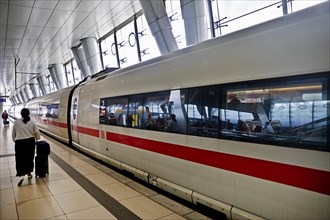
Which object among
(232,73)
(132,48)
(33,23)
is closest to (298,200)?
(232,73)

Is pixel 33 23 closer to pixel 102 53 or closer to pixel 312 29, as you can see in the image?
pixel 102 53

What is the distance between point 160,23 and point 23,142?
4.52m

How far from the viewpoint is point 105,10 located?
27.5 ft

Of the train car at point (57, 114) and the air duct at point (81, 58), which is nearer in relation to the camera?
the train car at point (57, 114)

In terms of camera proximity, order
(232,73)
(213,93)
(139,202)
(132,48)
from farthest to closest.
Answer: (132,48) → (139,202) → (213,93) → (232,73)

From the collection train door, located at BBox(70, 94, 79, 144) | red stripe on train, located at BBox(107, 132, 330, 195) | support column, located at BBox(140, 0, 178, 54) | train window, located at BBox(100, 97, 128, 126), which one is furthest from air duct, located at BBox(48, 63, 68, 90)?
red stripe on train, located at BBox(107, 132, 330, 195)

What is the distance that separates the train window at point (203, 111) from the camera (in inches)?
123

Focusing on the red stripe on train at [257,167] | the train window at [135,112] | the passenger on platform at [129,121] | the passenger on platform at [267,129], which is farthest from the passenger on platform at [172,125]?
the passenger on platform at [267,129]

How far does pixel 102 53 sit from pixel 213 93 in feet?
33.9

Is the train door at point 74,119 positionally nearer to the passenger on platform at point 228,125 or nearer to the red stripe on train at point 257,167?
the red stripe on train at point 257,167

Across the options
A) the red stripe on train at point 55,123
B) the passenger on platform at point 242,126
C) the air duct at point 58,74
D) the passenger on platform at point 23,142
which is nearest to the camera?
the passenger on platform at point 242,126

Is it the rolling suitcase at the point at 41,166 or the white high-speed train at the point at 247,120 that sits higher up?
the white high-speed train at the point at 247,120

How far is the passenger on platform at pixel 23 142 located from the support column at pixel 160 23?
3.99m

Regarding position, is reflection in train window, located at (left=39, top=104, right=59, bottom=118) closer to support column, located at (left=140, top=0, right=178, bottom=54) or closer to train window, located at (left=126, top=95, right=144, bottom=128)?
support column, located at (left=140, top=0, right=178, bottom=54)
